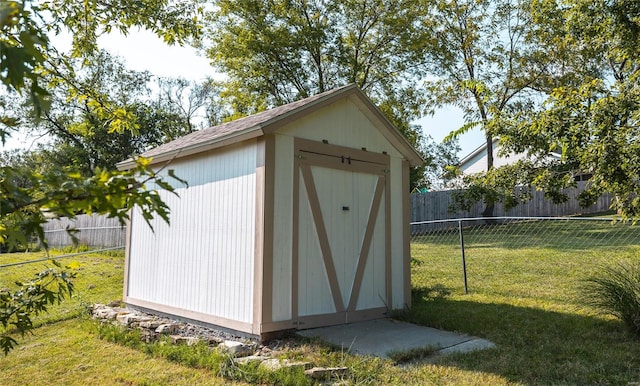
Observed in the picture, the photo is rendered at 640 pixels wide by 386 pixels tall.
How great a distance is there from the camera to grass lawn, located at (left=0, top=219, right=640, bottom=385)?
14.6ft

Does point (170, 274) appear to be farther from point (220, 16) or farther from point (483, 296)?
point (220, 16)

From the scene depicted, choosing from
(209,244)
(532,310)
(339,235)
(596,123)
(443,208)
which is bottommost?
(532,310)

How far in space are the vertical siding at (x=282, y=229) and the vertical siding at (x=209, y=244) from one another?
11.2 inches

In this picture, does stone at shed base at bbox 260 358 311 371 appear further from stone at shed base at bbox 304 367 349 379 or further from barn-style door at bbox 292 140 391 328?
barn-style door at bbox 292 140 391 328

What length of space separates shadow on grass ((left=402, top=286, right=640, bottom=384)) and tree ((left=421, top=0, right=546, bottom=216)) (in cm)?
1437

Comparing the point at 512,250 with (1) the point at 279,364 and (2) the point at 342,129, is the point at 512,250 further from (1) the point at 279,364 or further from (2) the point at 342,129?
(1) the point at 279,364

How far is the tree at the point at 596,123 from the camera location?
5008 millimetres

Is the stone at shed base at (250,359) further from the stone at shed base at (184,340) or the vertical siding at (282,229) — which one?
the stone at shed base at (184,340)

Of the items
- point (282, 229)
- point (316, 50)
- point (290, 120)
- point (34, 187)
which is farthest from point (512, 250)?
point (34, 187)

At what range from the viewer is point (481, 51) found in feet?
69.9

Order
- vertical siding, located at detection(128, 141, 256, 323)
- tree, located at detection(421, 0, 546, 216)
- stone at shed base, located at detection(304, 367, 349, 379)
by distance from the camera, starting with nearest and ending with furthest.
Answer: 1. stone at shed base, located at detection(304, 367, 349, 379)
2. vertical siding, located at detection(128, 141, 256, 323)
3. tree, located at detection(421, 0, 546, 216)

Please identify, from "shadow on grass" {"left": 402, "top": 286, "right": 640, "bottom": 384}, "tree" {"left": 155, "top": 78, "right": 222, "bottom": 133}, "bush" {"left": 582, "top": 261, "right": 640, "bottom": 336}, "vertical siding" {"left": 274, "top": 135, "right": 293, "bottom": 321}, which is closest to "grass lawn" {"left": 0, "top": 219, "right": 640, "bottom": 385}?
"shadow on grass" {"left": 402, "top": 286, "right": 640, "bottom": 384}

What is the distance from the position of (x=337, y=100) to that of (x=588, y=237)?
444 inches

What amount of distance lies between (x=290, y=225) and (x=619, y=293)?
3905 millimetres
